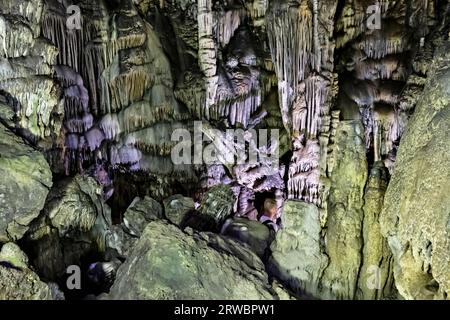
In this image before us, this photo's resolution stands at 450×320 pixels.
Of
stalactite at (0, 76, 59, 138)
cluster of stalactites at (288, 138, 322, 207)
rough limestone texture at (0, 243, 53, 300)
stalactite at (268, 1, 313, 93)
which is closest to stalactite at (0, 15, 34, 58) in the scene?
stalactite at (0, 76, 59, 138)

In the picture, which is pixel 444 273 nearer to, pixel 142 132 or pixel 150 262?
pixel 150 262

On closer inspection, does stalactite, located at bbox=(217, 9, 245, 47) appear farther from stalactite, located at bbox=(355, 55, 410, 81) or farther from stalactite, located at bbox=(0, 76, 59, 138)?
stalactite, located at bbox=(0, 76, 59, 138)

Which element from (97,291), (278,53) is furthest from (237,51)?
(97,291)

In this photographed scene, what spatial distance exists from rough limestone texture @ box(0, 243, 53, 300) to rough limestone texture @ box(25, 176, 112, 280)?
71 centimetres

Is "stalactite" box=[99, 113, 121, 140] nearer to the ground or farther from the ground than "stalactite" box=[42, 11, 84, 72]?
nearer to the ground

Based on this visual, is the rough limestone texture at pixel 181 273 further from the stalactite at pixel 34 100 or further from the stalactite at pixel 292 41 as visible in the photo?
the stalactite at pixel 292 41

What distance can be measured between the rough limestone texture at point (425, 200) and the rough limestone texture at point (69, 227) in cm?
394

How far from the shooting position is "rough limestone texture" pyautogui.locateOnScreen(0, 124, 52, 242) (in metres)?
4.92

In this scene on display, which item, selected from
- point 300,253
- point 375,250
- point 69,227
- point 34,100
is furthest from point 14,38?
point 375,250

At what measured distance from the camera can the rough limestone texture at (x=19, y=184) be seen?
492cm

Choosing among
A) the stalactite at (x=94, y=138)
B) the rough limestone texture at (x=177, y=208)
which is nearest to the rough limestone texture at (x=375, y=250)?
the rough limestone texture at (x=177, y=208)
